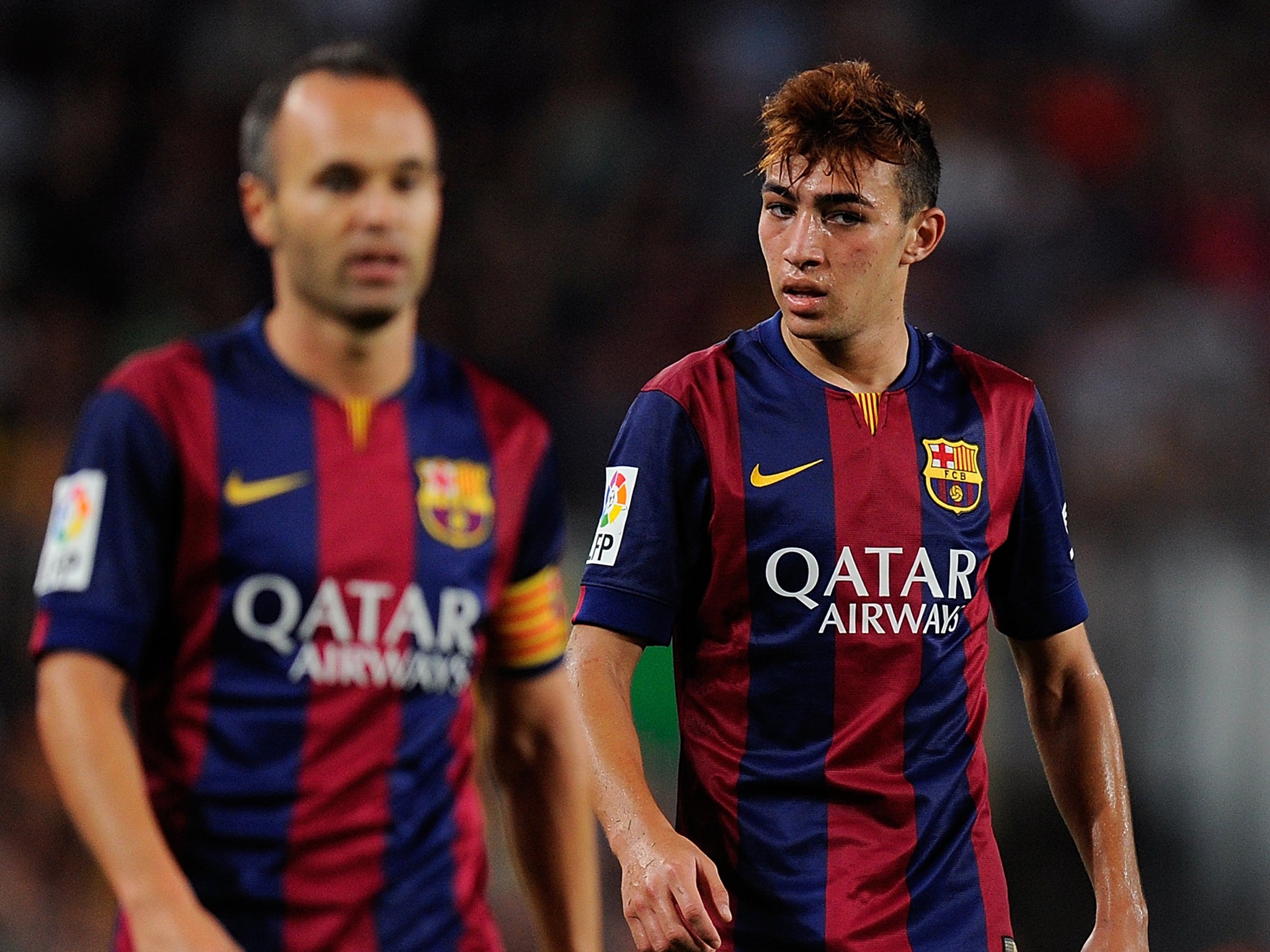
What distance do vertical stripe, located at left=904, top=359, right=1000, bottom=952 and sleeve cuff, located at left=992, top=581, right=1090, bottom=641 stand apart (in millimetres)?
243

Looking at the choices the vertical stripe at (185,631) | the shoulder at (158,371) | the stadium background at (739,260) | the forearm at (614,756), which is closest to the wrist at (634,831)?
the forearm at (614,756)

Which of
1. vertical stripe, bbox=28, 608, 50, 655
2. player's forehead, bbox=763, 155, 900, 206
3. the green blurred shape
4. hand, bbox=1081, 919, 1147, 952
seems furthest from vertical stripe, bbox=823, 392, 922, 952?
the green blurred shape

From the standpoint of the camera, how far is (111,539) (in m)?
2.76

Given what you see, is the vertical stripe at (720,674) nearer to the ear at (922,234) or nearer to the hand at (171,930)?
the ear at (922,234)

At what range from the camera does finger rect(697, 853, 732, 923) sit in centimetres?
323

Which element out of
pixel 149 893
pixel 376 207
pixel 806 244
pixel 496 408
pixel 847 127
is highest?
pixel 847 127

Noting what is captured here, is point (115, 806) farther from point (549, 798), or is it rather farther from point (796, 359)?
point (796, 359)

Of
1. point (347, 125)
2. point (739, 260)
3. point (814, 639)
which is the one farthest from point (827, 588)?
point (739, 260)

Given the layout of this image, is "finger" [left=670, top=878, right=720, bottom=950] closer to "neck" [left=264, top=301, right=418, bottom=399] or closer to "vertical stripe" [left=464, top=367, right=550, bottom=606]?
"vertical stripe" [left=464, top=367, right=550, bottom=606]

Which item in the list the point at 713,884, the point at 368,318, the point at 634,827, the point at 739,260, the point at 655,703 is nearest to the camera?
the point at 368,318

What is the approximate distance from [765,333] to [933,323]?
6108 millimetres

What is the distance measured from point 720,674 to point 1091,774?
892mm

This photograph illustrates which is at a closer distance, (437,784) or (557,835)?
(437,784)

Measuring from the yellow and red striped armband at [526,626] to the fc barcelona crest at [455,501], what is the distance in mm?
161
